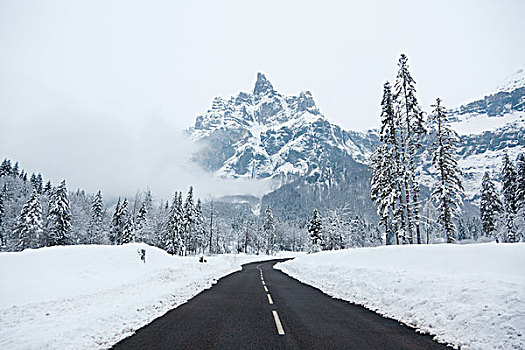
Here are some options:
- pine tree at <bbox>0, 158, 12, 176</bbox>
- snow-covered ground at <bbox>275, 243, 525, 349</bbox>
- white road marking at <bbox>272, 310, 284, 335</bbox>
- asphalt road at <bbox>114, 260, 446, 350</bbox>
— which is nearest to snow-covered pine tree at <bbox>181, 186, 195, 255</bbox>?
snow-covered ground at <bbox>275, 243, 525, 349</bbox>

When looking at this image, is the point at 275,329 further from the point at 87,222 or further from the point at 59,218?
the point at 87,222

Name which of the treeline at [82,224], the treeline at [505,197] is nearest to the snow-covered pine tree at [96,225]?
the treeline at [82,224]

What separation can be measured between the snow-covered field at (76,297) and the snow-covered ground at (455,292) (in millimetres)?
7555

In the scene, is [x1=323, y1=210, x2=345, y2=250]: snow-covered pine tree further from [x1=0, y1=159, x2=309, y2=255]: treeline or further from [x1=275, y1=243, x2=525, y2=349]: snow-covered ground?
[x1=275, y1=243, x2=525, y2=349]: snow-covered ground

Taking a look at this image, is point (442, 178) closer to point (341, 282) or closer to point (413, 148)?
point (413, 148)

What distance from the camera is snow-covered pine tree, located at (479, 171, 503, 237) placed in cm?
4522

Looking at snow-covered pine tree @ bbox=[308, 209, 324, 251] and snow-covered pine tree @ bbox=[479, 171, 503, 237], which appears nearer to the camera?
snow-covered pine tree @ bbox=[479, 171, 503, 237]

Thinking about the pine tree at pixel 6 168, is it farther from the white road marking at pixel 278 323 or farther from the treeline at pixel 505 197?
the treeline at pixel 505 197

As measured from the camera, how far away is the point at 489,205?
4572 centimetres

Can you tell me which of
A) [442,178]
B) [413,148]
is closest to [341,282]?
[413,148]

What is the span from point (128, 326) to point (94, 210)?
242ft

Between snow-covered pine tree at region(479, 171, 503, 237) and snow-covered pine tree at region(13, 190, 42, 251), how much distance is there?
229 feet

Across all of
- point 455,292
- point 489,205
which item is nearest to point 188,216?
point 489,205

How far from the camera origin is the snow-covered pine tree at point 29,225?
51719mm
